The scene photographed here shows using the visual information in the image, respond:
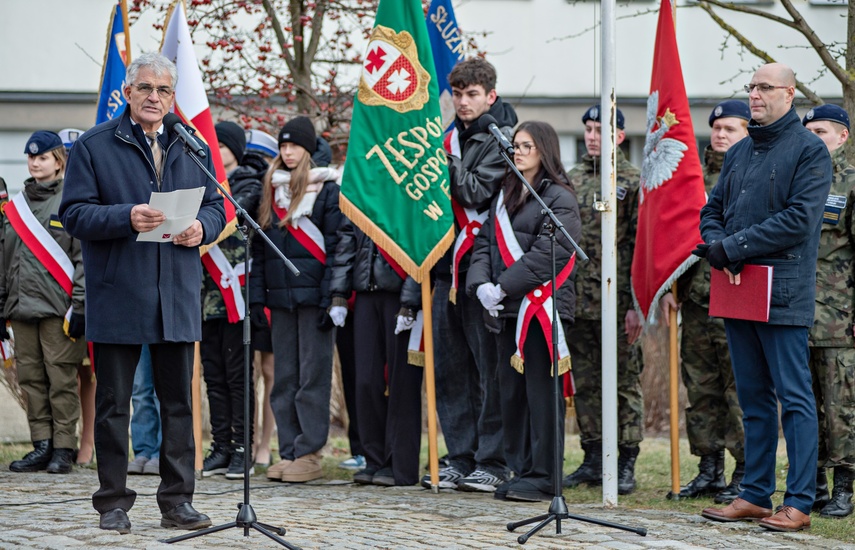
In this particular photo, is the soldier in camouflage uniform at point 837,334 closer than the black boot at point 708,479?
Yes

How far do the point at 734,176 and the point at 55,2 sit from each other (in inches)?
515

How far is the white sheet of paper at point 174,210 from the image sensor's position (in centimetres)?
574

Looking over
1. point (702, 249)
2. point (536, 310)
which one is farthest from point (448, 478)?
point (702, 249)

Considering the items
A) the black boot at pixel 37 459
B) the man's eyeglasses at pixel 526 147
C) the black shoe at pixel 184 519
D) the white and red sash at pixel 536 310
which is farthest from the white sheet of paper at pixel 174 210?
the black boot at pixel 37 459

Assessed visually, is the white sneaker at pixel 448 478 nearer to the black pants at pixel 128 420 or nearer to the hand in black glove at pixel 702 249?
the black pants at pixel 128 420

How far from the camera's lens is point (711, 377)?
7602mm

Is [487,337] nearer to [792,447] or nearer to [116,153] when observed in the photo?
[792,447]

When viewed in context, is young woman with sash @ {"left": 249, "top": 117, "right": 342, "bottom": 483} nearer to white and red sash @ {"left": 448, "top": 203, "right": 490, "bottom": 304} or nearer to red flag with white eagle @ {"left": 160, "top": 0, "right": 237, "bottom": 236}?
red flag with white eagle @ {"left": 160, "top": 0, "right": 237, "bottom": 236}

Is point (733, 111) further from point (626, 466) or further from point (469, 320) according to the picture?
point (626, 466)

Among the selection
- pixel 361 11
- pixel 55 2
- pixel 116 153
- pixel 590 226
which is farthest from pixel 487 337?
pixel 55 2

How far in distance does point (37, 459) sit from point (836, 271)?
5.42m

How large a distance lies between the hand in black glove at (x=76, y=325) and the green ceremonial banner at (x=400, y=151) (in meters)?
2.03

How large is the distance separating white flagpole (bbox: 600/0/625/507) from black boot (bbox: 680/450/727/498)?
690 millimetres

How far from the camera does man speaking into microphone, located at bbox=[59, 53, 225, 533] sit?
5.96 meters
